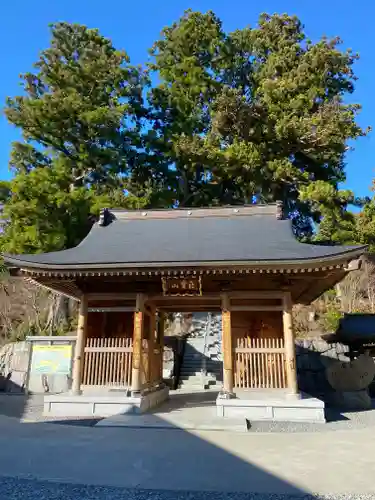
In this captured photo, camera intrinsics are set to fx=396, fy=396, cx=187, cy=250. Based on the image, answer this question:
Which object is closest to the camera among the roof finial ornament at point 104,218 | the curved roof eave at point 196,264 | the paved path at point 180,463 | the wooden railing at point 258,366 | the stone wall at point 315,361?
the paved path at point 180,463

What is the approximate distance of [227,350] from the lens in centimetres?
955

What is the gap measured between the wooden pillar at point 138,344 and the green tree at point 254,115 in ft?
44.2

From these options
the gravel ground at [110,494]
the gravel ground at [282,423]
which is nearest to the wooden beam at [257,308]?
the gravel ground at [282,423]

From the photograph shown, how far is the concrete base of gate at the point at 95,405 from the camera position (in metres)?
9.23

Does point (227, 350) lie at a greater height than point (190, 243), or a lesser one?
lesser

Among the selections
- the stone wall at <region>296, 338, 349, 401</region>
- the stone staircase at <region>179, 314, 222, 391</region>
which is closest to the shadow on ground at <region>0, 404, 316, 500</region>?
the stone staircase at <region>179, 314, 222, 391</region>

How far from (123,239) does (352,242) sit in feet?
40.9

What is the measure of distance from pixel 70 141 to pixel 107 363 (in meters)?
14.9

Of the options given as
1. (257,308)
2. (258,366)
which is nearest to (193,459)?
(258,366)

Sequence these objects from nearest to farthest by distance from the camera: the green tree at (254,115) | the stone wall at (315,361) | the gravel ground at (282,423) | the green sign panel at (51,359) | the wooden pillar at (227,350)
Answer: the gravel ground at (282,423), the wooden pillar at (227,350), the green sign panel at (51,359), the stone wall at (315,361), the green tree at (254,115)

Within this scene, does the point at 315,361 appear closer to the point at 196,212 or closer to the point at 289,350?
the point at 289,350

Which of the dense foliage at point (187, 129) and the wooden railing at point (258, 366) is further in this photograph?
the dense foliage at point (187, 129)

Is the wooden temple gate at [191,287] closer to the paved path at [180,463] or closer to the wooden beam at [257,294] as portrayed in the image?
the wooden beam at [257,294]

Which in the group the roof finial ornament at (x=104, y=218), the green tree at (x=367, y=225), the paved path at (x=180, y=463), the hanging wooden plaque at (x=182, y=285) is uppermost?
the green tree at (x=367, y=225)
